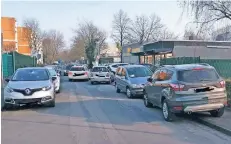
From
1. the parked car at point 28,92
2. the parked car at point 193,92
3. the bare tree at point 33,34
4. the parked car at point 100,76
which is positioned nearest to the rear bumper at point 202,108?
the parked car at point 193,92

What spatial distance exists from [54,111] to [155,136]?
5.12 metres

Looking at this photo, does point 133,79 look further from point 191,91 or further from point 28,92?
point 191,91

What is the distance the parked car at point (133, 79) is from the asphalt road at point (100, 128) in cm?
294

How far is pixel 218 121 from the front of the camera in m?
8.46

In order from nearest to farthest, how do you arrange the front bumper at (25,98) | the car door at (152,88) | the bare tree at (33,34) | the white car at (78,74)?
the car door at (152,88)
the front bumper at (25,98)
the white car at (78,74)
the bare tree at (33,34)

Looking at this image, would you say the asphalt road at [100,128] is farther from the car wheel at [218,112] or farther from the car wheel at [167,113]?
the car wheel at [218,112]

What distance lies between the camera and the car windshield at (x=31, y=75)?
1270cm

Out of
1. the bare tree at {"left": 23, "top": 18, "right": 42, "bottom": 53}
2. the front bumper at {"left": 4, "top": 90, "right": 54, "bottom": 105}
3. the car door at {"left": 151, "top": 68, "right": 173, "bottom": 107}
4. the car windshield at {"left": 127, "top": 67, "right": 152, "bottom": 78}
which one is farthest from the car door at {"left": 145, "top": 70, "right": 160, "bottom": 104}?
the bare tree at {"left": 23, "top": 18, "right": 42, "bottom": 53}

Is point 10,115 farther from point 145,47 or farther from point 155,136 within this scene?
point 145,47

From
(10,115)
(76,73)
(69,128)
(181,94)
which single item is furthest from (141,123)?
(76,73)

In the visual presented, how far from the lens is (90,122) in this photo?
29.3 ft

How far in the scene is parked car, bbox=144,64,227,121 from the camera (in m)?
8.54

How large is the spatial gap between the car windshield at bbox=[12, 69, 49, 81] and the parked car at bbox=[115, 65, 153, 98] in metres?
4.07

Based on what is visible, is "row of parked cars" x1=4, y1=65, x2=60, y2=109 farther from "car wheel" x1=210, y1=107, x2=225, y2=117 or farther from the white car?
the white car
